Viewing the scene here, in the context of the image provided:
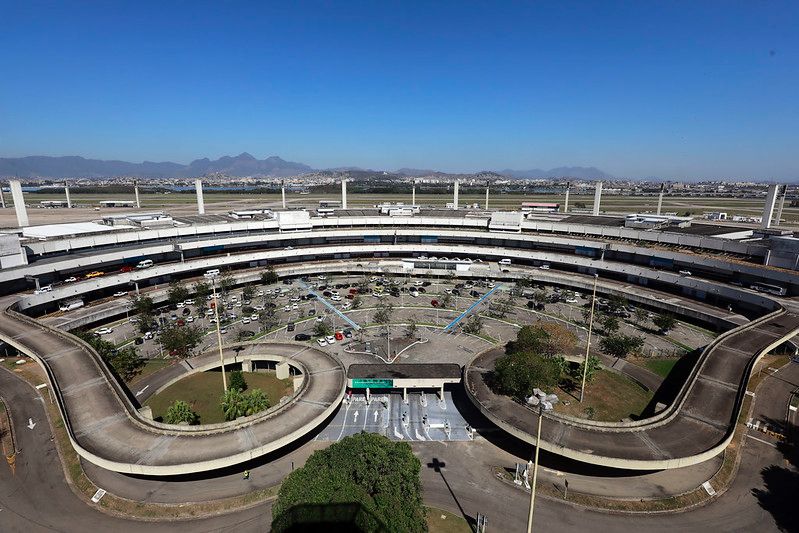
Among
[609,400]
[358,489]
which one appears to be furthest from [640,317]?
[358,489]

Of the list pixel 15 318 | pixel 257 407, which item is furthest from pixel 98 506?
pixel 15 318

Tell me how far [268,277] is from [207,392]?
42013 millimetres

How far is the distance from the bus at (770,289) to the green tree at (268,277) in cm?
9424

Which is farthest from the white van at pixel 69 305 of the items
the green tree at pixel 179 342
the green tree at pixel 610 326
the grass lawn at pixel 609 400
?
the green tree at pixel 610 326

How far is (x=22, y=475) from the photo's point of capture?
1398 inches

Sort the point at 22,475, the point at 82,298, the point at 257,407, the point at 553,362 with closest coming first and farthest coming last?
the point at 22,475, the point at 257,407, the point at 553,362, the point at 82,298

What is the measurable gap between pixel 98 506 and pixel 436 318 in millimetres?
53478

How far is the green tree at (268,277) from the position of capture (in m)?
88.9

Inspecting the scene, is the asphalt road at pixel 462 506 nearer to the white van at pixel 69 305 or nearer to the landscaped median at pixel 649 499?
the landscaped median at pixel 649 499

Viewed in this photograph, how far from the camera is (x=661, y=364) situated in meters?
57.5

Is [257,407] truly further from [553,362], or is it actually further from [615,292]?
[615,292]

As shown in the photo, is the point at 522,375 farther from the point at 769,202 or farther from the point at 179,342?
the point at 769,202

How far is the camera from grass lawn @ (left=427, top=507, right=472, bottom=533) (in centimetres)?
3067

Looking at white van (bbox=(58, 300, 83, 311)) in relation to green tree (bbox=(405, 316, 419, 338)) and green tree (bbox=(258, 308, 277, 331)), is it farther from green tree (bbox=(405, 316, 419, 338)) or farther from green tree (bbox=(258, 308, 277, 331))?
green tree (bbox=(405, 316, 419, 338))
